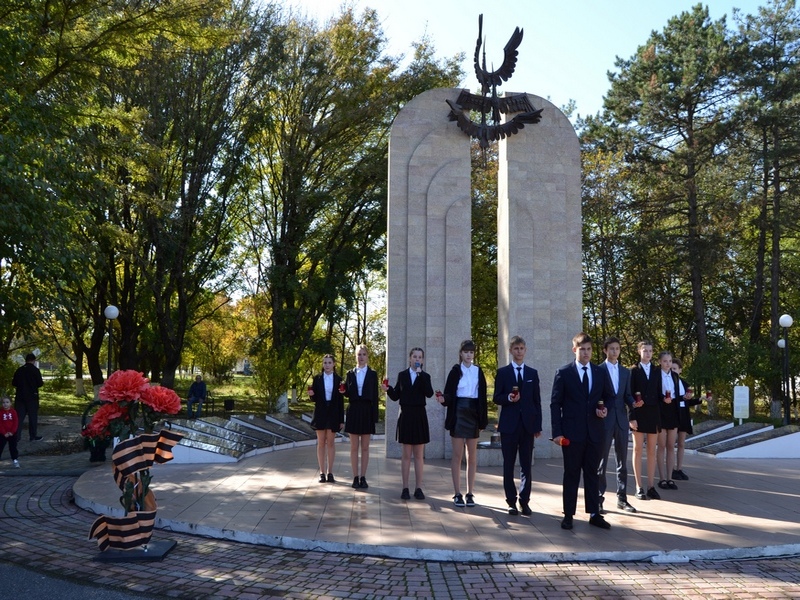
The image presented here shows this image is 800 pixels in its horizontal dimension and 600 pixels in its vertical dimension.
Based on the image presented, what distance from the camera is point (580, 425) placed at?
6930 mm

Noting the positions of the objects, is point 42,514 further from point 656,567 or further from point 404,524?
point 656,567

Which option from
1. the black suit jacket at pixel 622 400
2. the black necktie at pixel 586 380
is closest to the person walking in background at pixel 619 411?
the black suit jacket at pixel 622 400

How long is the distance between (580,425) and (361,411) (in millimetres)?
3199

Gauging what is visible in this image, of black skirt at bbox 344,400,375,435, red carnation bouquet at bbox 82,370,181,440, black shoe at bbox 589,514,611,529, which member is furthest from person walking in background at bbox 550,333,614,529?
red carnation bouquet at bbox 82,370,181,440

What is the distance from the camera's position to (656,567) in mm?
5832

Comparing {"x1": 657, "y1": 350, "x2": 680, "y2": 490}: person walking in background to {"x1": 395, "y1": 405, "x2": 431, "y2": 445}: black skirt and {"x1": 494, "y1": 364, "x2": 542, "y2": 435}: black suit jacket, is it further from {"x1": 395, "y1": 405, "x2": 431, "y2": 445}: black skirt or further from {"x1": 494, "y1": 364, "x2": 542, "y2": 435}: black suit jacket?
{"x1": 395, "y1": 405, "x2": 431, "y2": 445}: black skirt

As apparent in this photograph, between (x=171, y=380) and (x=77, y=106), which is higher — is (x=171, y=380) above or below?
below

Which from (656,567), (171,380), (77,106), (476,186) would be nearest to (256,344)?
(171,380)

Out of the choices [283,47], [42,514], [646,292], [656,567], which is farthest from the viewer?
[646,292]

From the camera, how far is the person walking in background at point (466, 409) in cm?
798

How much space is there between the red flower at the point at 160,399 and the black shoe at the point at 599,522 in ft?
13.7

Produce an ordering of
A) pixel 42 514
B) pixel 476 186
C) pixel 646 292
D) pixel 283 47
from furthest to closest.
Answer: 1. pixel 646 292
2. pixel 476 186
3. pixel 283 47
4. pixel 42 514

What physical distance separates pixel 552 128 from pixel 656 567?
9031 millimetres

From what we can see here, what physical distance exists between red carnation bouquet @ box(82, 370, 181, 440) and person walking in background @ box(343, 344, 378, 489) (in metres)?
3.13
